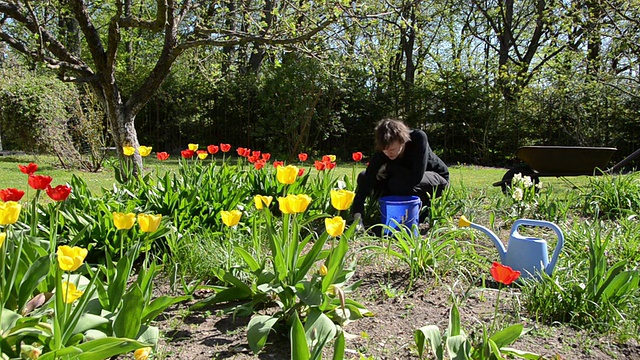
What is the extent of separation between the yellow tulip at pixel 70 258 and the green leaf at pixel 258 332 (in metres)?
0.72

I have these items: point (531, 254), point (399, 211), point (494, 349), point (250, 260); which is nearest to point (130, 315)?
point (250, 260)

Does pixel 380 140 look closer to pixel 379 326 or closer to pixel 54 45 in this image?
pixel 379 326

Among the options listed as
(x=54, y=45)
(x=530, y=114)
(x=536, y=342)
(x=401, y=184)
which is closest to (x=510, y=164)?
(x=530, y=114)

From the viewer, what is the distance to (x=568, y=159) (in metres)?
5.87

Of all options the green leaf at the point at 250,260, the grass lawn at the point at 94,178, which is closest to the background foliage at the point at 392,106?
the grass lawn at the point at 94,178

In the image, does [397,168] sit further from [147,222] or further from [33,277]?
[33,277]

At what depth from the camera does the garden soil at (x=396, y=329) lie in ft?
6.00

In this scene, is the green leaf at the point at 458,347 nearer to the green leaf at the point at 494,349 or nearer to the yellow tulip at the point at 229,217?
the green leaf at the point at 494,349

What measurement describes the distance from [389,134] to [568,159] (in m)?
3.44

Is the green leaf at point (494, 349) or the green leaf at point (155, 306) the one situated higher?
the green leaf at point (155, 306)

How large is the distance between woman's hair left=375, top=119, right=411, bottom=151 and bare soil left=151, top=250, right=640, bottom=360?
129 cm

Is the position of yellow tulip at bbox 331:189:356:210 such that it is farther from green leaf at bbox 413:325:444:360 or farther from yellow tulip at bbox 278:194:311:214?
green leaf at bbox 413:325:444:360

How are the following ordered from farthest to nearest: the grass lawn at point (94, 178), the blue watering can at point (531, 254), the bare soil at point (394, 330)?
the grass lawn at point (94, 178), the blue watering can at point (531, 254), the bare soil at point (394, 330)

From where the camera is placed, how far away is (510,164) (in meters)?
12.1
